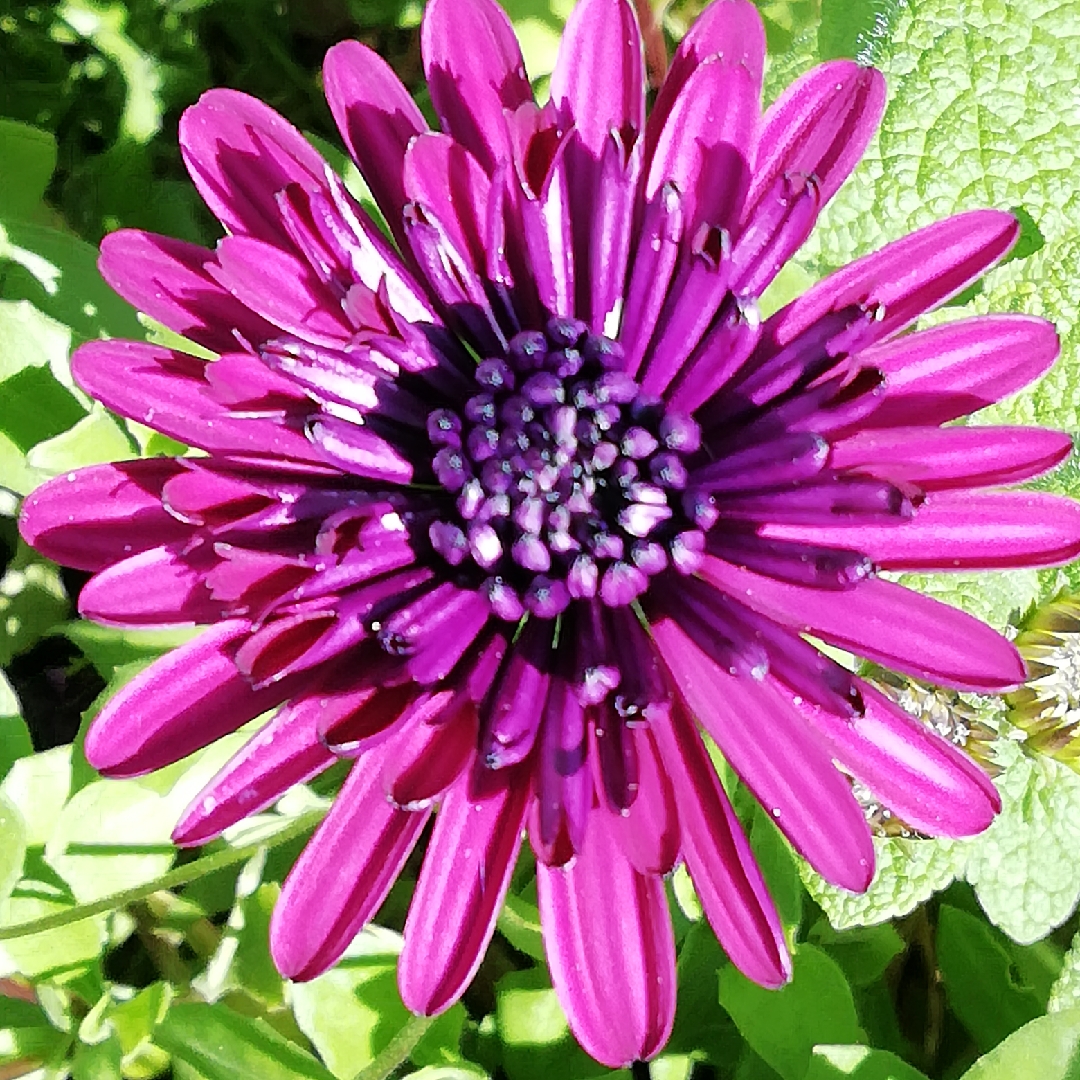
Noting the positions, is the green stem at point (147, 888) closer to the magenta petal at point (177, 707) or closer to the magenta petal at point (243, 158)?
the magenta petal at point (177, 707)

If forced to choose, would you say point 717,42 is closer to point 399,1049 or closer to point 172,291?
point 172,291

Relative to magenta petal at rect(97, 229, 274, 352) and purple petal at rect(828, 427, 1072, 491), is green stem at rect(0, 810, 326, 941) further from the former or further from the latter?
purple petal at rect(828, 427, 1072, 491)

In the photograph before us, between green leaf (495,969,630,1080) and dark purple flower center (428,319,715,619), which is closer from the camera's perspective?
dark purple flower center (428,319,715,619)

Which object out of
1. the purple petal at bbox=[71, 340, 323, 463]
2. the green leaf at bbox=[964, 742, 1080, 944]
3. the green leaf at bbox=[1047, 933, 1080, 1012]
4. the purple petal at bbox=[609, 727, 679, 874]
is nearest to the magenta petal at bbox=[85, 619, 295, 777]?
the purple petal at bbox=[71, 340, 323, 463]

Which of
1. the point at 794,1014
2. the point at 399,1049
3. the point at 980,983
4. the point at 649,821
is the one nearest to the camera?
the point at 649,821

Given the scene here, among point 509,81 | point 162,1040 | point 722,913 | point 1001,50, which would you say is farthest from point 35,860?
point 1001,50

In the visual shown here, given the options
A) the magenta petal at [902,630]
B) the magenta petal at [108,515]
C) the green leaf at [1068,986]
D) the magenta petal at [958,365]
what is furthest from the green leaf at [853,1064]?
the magenta petal at [108,515]

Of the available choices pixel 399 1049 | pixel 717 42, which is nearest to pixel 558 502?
pixel 717 42
